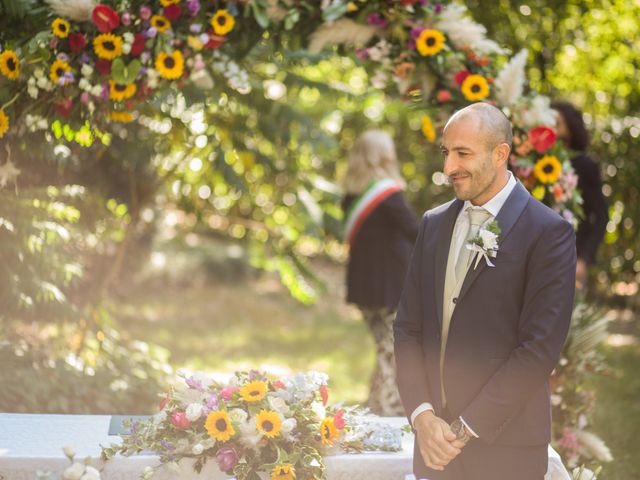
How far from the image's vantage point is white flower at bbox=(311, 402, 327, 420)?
3097 millimetres

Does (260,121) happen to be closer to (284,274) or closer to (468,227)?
(284,274)

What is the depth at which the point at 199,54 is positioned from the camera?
4109 mm

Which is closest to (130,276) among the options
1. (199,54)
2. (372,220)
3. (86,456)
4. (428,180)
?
(428,180)

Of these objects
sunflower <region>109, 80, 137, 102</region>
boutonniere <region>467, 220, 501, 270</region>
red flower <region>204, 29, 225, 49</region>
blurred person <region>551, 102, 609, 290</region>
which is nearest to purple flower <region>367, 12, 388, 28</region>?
red flower <region>204, 29, 225, 49</region>

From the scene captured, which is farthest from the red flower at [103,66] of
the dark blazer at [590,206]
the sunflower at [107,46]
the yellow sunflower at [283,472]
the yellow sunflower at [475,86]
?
the dark blazer at [590,206]

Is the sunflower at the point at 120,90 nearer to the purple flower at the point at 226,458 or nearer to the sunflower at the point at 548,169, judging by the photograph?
the purple flower at the point at 226,458

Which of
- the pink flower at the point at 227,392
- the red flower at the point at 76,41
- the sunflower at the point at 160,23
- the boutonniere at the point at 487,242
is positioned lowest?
the pink flower at the point at 227,392

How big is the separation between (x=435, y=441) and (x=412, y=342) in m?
0.34

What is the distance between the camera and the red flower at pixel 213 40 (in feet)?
13.3

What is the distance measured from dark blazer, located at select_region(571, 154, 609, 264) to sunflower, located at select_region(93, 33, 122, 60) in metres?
2.83

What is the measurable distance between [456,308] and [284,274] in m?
4.14

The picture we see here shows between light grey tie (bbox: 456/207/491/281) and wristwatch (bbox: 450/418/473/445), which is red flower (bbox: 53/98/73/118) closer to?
light grey tie (bbox: 456/207/491/281)

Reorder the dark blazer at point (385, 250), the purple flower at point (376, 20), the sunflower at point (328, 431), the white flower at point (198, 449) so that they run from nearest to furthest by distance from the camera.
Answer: the white flower at point (198, 449) < the sunflower at point (328, 431) < the purple flower at point (376, 20) < the dark blazer at point (385, 250)

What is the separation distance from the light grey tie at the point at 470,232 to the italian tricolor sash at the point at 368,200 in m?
2.61
